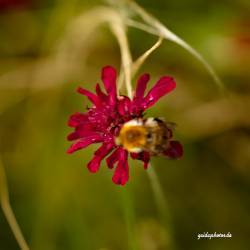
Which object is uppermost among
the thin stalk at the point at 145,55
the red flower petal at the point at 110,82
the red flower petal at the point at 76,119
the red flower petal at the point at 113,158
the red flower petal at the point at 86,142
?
the thin stalk at the point at 145,55

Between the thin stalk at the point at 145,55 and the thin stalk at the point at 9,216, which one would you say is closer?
the thin stalk at the point at 145,55

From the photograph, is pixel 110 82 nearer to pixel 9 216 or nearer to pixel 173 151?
pixel 173 151

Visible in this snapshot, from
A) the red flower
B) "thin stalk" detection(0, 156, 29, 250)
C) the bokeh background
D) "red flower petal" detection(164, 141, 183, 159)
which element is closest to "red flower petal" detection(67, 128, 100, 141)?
the red flower

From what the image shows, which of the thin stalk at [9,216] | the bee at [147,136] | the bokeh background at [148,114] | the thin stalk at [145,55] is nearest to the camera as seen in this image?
the bee at [147,136]

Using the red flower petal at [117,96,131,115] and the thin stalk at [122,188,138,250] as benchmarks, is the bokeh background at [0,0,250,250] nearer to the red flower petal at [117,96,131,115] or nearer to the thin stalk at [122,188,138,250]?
the thin stalk at [122,188,138,250]

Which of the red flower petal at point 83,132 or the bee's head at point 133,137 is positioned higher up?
the red flower petal at point 83,132

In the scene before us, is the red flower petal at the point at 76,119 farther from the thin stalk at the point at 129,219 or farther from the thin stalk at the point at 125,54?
the thin stalk at the point at 129,219

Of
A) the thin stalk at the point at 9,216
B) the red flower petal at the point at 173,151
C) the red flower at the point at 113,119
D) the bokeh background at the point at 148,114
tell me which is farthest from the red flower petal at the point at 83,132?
the bokeh background at the point at 148,114
